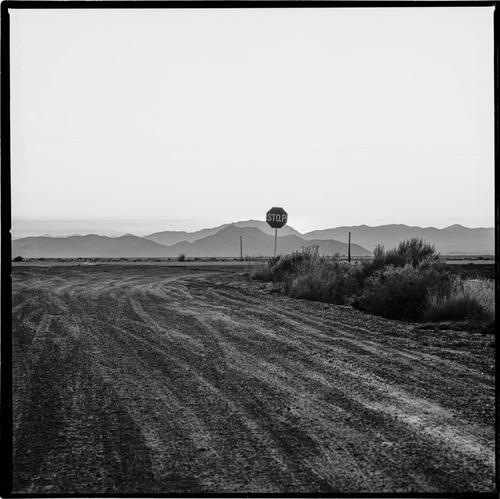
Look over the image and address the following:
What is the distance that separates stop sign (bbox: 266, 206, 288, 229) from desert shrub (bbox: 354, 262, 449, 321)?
14.3m

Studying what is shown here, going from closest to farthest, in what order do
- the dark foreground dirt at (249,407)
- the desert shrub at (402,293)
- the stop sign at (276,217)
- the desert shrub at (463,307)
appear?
the dark foreground dirt at (249,407) < the desert shrub at (463,307) < the desert shrub at (402,293) < the stop sign at (276,217)

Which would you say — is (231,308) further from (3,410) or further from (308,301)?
(3,410)

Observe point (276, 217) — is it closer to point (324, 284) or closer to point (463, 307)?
point (324, 284)

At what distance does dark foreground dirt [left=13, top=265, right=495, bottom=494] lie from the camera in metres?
4.27

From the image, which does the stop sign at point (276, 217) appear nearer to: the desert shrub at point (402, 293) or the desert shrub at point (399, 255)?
the desert shrub at point (399, 255)

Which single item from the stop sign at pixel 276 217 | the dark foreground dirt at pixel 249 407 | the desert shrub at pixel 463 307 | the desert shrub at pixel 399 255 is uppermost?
the stop sign at pixel 276 217

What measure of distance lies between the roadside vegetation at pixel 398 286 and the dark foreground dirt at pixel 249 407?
1.37m

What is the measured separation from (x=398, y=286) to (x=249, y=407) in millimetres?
8438

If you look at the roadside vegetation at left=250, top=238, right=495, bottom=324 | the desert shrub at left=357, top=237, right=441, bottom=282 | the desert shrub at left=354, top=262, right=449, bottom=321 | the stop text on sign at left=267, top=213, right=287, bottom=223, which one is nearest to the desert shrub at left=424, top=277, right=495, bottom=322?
the roadside vegetation at left=250, top=238, right=495, bottom=324

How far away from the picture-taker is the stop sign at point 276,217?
28.7 metres

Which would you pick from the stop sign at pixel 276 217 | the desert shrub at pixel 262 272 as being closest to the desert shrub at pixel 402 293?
the desert shrub at pixel 262 272

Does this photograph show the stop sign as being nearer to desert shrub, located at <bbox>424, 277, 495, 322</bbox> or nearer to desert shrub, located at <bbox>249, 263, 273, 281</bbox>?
desert shrub, located at <bbox>249, 263, 273, 281</bbox>

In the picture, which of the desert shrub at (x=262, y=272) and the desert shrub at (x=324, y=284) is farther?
the desert shrub at (x=262, y=272)

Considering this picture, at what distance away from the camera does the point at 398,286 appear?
1352cm
